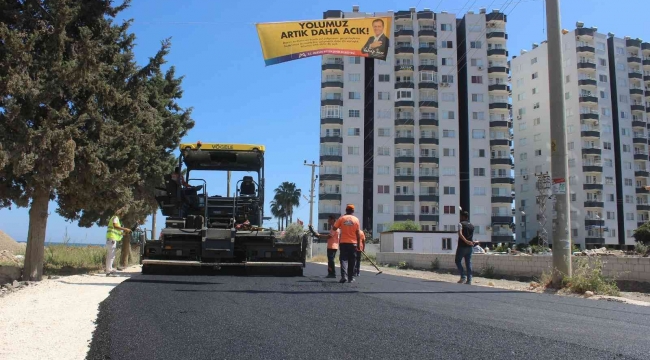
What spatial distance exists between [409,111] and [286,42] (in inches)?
2742

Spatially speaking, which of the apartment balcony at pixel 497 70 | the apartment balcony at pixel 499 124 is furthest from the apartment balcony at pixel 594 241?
the apartment balcony at pixel 497 70

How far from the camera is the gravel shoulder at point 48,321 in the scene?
15.9ft

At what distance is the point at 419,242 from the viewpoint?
→ 50844 millimetres

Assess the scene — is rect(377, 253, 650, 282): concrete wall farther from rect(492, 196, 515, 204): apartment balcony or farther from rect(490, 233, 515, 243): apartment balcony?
rect(492, 196, 515, 204): apartment balcony

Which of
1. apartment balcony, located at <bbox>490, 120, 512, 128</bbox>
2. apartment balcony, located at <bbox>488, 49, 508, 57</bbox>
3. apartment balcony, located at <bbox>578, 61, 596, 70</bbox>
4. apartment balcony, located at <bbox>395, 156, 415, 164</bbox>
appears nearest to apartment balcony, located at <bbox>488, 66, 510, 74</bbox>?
apartment balcony, located at <bbox>488, 49, 508, 57</bbox>

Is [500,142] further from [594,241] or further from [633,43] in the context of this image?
[633,43]

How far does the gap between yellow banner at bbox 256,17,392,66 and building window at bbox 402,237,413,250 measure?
1483 inches

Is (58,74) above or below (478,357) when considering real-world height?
above

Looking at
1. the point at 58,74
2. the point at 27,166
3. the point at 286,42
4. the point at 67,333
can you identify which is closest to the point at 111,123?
the point at 58,74

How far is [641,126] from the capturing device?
89000 millimetres

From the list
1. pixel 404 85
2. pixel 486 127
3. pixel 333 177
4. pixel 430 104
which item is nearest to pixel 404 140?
pixel 430 104

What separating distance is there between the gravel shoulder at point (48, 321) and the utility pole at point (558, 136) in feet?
31.5

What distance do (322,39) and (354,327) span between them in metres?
9.56

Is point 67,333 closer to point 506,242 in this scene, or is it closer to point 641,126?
point 506,242
